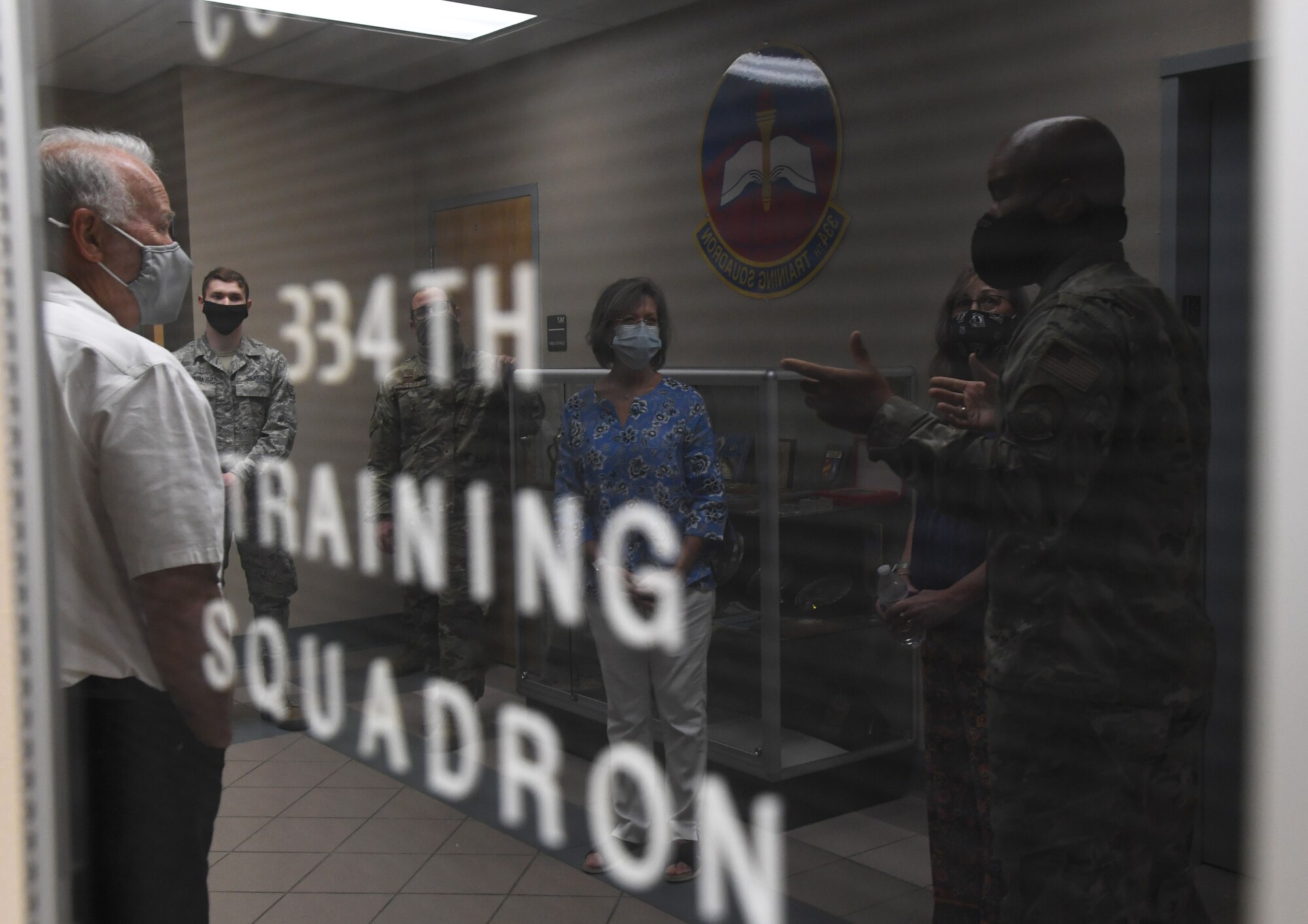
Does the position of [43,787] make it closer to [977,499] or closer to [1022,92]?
[977,499]

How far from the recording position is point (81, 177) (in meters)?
1.36

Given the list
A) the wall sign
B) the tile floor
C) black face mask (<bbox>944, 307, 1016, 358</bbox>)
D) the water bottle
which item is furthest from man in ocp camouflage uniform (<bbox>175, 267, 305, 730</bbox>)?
black face mask (<bbox>944, 307, 1016, 358</bbox>)

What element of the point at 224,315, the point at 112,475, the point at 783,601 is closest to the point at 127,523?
the point at 112,475

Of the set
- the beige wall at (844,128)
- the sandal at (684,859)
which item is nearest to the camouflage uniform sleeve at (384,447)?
the beige wall at (844,128)

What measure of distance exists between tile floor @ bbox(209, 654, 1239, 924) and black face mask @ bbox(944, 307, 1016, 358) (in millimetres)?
668

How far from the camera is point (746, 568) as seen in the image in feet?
8.56

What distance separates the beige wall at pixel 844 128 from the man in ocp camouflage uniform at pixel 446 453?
281mm

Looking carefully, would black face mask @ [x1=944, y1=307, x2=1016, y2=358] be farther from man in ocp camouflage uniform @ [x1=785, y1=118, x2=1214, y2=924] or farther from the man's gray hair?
the man's gray hair

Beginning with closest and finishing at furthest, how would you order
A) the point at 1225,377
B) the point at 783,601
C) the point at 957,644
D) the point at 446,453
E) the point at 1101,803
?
the point at 1225,377
the point at 1101,803
the point at 957,644
the point at 446,453
the point at 783,601

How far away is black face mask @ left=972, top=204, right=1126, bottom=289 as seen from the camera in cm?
99

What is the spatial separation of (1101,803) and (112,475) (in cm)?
123

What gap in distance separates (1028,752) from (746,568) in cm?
163

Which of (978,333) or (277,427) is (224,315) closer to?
(277,427)

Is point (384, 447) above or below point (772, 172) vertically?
below
